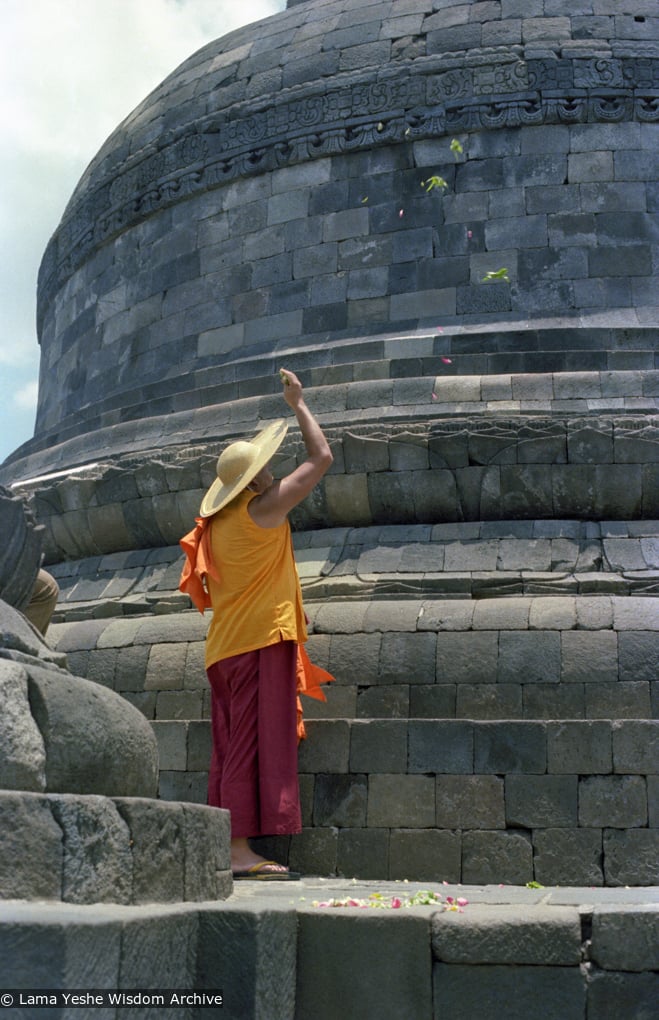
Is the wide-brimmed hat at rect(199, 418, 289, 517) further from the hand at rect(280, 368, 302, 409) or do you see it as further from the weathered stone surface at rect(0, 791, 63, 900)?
the weathered stone surface at rect(0, 791, 63, 900)

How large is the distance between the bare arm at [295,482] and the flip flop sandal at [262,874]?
197cm

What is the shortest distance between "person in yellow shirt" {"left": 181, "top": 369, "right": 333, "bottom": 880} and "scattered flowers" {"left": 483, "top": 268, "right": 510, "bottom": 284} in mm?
4699

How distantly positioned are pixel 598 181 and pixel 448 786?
677 cm

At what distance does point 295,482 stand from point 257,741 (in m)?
1.50

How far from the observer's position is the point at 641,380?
1105cm

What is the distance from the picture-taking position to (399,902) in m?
5.49

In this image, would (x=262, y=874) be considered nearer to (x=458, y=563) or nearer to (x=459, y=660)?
(x=459, y=660)

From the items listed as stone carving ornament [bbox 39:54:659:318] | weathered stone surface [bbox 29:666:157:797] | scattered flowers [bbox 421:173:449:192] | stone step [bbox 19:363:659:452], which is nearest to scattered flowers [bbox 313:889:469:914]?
weathered stone surface [bbox 29:666:157:797]

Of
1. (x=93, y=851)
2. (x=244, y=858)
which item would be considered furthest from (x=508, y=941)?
(x=244, y=858)

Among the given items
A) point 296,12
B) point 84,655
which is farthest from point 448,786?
point 296,12

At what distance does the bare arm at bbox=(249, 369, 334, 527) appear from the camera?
797 cm

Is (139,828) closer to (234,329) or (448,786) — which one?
(448,786)

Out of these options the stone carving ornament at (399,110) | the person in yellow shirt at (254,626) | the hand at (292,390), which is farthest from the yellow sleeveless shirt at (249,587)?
the stone carving ornament at (399,110)

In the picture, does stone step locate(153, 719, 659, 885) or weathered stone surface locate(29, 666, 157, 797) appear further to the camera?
stone step locate(153, 719, 659, 885)
